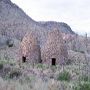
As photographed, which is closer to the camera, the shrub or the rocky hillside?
the shrub

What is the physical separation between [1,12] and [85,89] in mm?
97738

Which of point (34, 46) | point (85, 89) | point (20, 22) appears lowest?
point (85, 89)

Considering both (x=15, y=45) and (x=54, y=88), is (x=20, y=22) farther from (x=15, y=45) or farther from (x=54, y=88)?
(x=54, y=88)

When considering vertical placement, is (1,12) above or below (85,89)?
above

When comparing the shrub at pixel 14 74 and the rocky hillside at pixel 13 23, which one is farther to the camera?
the rocky hillside at pixel 13 23

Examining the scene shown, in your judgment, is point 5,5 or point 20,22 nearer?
point 20,22

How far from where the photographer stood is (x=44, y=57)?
3528 cm

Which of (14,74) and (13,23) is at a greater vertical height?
(13,23)

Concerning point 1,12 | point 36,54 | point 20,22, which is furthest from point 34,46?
point 1,12

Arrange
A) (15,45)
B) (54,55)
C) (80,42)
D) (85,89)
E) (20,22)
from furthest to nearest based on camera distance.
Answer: (20,22)
(80,42)
(15,45)
(54,55)
(85,89)

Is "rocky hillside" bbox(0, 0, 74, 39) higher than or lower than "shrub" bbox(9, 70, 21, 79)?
higher

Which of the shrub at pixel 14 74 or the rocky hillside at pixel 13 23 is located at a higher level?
the rocky hillside at pixel 13 23

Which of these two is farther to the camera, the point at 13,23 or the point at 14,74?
the point at 13,23

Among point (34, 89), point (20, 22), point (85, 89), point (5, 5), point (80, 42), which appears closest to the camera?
point (34, 89)
